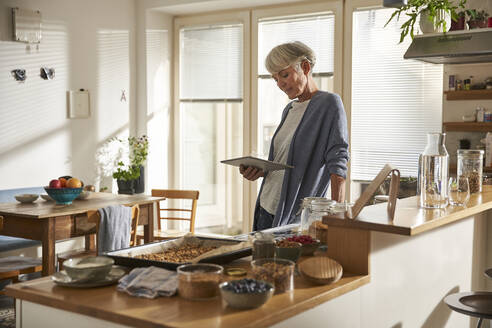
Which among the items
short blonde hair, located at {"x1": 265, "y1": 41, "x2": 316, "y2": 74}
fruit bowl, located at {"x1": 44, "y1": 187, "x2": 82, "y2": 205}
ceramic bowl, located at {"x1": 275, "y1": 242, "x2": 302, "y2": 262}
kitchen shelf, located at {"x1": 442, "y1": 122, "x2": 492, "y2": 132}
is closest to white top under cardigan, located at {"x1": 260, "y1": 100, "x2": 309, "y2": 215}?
short blonde hair, located at {"x1": 265, "y1": 41, "x2": 316, "y2": 74}

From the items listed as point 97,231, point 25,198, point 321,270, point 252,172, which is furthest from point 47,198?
point 321,270

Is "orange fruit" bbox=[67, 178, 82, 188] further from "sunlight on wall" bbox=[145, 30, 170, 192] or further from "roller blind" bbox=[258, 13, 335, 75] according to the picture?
"roller blind" bbox=[258, 13, 335, 75]

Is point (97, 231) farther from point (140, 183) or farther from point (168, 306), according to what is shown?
point (168, 306)

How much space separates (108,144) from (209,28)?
5.13 ft

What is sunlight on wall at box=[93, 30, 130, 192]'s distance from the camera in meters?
5.88

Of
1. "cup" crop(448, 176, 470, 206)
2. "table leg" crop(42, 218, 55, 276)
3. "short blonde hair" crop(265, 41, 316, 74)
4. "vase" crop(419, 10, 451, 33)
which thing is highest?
"vase" crop(419, 10, 451, 33)

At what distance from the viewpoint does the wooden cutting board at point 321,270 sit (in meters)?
1.72

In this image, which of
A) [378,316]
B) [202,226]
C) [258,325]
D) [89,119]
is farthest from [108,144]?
[258,325]

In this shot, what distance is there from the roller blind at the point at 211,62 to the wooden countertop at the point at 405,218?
152 inches

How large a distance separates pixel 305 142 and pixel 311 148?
0.13ft

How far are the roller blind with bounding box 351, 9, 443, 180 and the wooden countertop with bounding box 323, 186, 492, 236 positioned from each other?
8.83 ft

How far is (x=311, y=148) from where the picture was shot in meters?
2.85

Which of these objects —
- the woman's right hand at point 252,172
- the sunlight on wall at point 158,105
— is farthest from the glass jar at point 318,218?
the sunlight on wall at point 158,105

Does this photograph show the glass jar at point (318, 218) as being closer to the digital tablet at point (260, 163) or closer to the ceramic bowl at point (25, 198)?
the digital tablet at point (260, 163)
